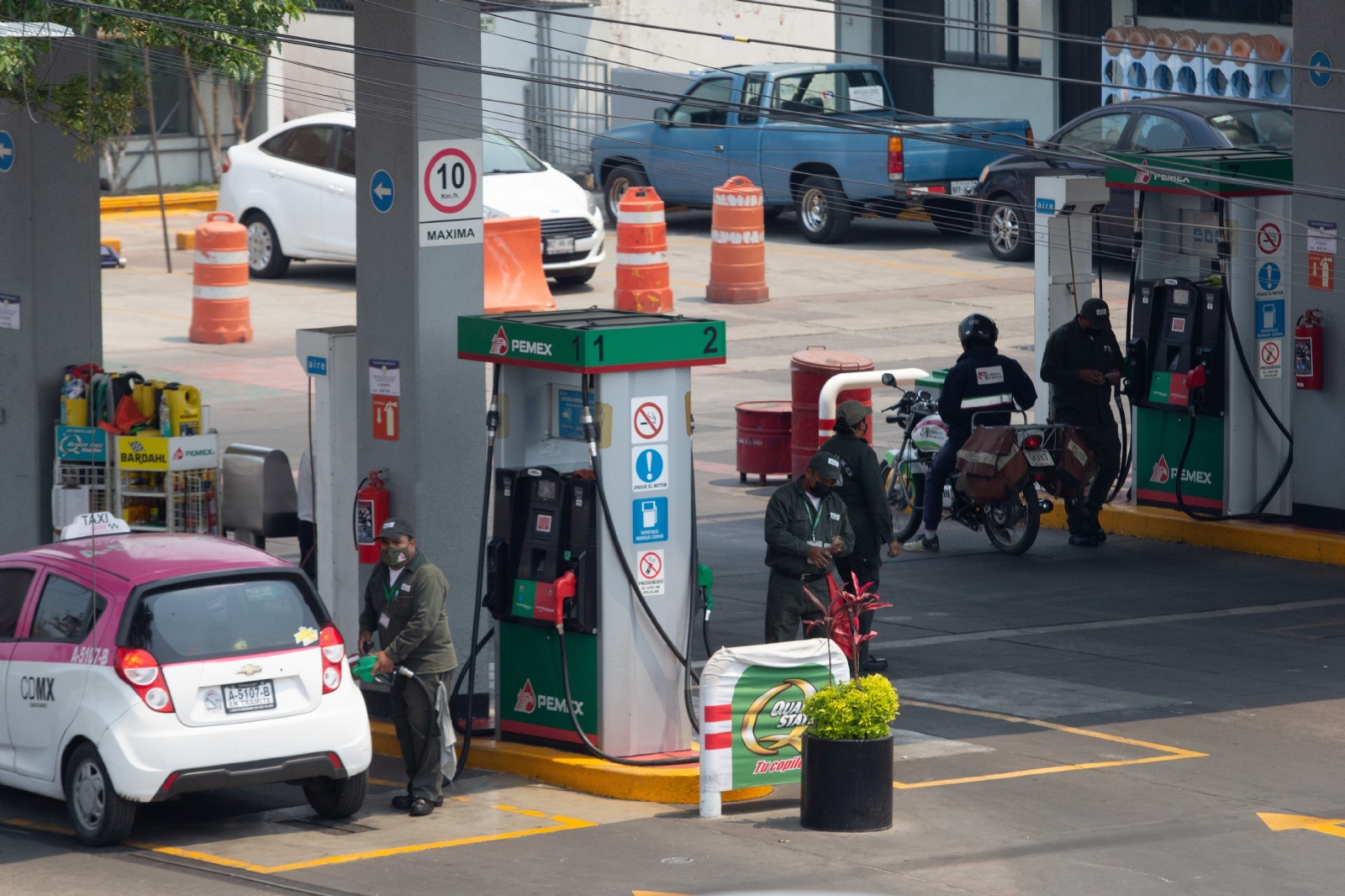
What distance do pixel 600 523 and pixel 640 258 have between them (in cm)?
1521

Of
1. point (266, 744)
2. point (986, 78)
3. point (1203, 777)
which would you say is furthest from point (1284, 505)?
point (986, 78)

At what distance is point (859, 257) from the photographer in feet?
102

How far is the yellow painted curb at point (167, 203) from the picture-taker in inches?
1422

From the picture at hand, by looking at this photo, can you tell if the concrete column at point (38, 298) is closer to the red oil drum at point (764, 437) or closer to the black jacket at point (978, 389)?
the red oil drum at point (764, 437)

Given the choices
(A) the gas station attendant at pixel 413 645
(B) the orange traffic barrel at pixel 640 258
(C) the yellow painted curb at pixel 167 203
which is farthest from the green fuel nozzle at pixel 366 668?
(C) the yellow painted curb at pixel 167 203

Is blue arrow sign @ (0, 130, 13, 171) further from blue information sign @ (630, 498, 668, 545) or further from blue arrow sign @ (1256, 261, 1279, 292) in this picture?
blue arrow sign @ (1256, 261, 1279, 292)

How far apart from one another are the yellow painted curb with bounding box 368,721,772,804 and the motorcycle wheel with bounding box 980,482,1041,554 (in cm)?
618

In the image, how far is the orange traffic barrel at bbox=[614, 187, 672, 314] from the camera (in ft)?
83.9

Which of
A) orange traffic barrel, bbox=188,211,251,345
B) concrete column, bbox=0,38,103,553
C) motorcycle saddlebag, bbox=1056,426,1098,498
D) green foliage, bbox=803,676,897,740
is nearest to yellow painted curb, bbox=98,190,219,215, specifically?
orange traffic barrel, bbox=188,211,251,345

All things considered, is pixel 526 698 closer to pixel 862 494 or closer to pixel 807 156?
pixel 862 494

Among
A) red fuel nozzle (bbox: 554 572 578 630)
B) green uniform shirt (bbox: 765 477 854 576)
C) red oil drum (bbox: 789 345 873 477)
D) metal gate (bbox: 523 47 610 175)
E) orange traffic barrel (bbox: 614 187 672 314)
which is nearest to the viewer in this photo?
red fuel nozzle (bbox: 554 572 578 630)

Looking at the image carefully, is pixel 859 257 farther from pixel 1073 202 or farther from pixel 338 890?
pixel 338 890

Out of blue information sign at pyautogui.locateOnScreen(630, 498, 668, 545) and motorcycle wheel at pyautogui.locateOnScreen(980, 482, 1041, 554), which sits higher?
blue information sign at pyautogui.locateOnScreen(630, 498, 668, 545)

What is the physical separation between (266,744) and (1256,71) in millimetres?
23880
